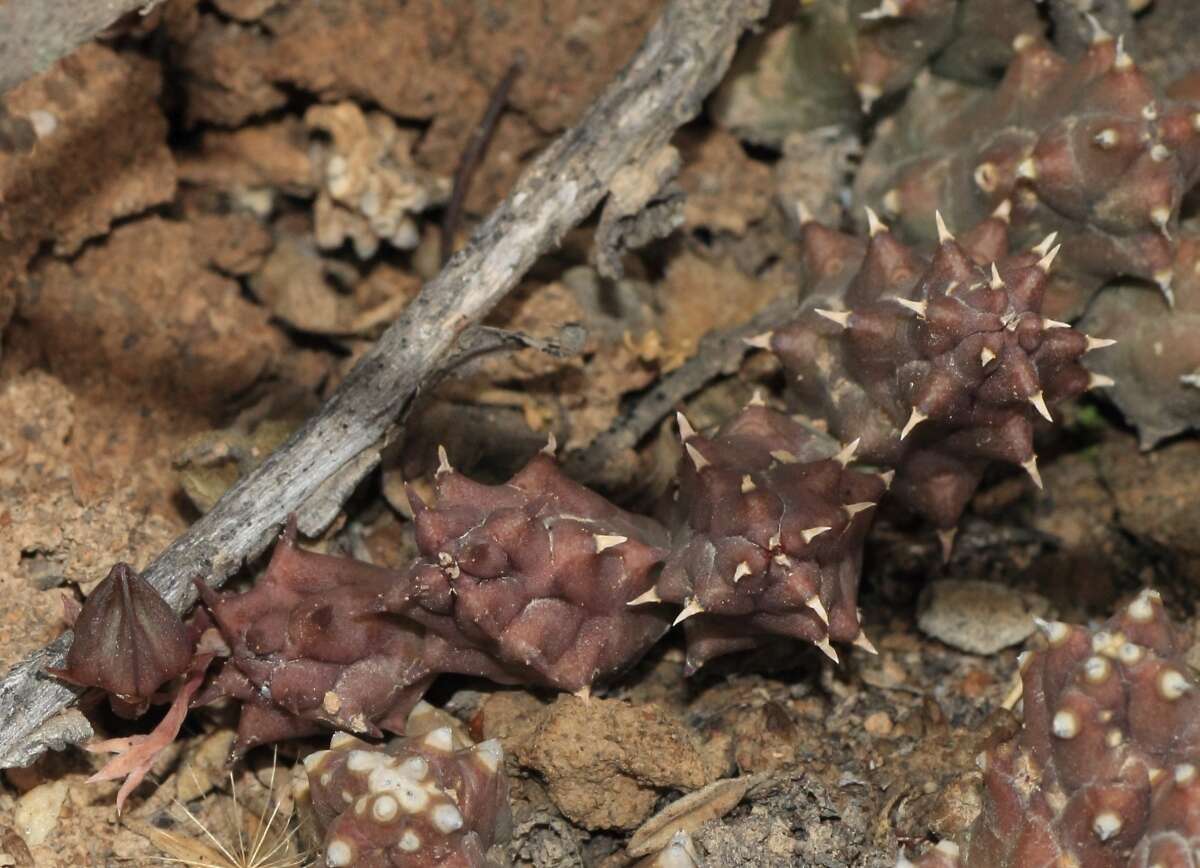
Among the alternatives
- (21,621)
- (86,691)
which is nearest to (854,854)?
(86,691)

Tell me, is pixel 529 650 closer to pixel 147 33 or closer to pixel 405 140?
pixel 405 140

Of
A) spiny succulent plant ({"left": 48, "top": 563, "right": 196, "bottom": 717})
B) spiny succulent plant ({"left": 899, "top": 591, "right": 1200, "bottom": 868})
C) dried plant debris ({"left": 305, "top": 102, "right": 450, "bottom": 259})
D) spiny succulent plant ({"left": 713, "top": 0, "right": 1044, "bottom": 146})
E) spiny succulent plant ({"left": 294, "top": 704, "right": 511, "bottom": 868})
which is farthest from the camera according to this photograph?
dried plant debris ({"left": 305, "top": 102, "right": 450, "bottom": 259})

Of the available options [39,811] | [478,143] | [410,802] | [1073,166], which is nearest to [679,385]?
[478,143]

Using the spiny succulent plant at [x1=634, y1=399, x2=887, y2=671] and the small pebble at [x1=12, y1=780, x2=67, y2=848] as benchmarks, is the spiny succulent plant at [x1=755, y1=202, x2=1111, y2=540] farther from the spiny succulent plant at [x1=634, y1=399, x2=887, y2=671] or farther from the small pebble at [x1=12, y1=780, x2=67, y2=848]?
the small pebble at [x1=12, y1=780, x2=67, y2=848]

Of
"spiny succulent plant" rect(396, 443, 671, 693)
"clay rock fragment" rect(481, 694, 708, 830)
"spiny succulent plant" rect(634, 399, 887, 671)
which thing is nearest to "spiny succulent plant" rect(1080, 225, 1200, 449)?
"spiny succulent plant" rect(634, 399, 887, 671)

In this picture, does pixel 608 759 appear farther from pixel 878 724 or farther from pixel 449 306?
pixel 449 306
